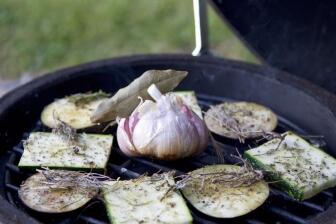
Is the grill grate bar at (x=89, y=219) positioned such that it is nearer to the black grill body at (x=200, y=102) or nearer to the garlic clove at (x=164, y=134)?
the black grill body at (x=200, y=102)

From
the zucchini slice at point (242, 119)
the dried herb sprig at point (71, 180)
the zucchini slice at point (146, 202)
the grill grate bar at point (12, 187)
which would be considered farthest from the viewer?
the zucchini slice at point (242, 119)

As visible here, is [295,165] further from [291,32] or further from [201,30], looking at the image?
[291,32]

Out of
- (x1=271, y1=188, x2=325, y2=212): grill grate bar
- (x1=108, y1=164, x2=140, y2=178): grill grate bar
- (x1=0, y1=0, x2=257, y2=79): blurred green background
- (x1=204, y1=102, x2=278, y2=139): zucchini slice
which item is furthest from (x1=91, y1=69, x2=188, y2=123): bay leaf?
(x1=0, y1=0, x2=257, y2=79): blurred green background

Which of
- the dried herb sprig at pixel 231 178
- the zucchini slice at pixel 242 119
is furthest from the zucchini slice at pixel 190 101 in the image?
the dried herb sprig at pixel 231 178

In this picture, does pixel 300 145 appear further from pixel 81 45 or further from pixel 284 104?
pixel 81 45

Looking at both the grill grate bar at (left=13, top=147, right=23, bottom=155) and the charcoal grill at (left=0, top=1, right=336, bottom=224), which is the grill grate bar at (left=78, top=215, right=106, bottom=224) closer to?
the charcoal grill at (left=0, top=1, right=336, bottom=224)

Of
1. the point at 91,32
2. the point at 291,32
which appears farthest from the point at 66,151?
the point at 91,32

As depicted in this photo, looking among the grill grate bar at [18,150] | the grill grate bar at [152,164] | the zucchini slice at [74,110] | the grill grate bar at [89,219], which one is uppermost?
the zucchini slice at [74,110]
